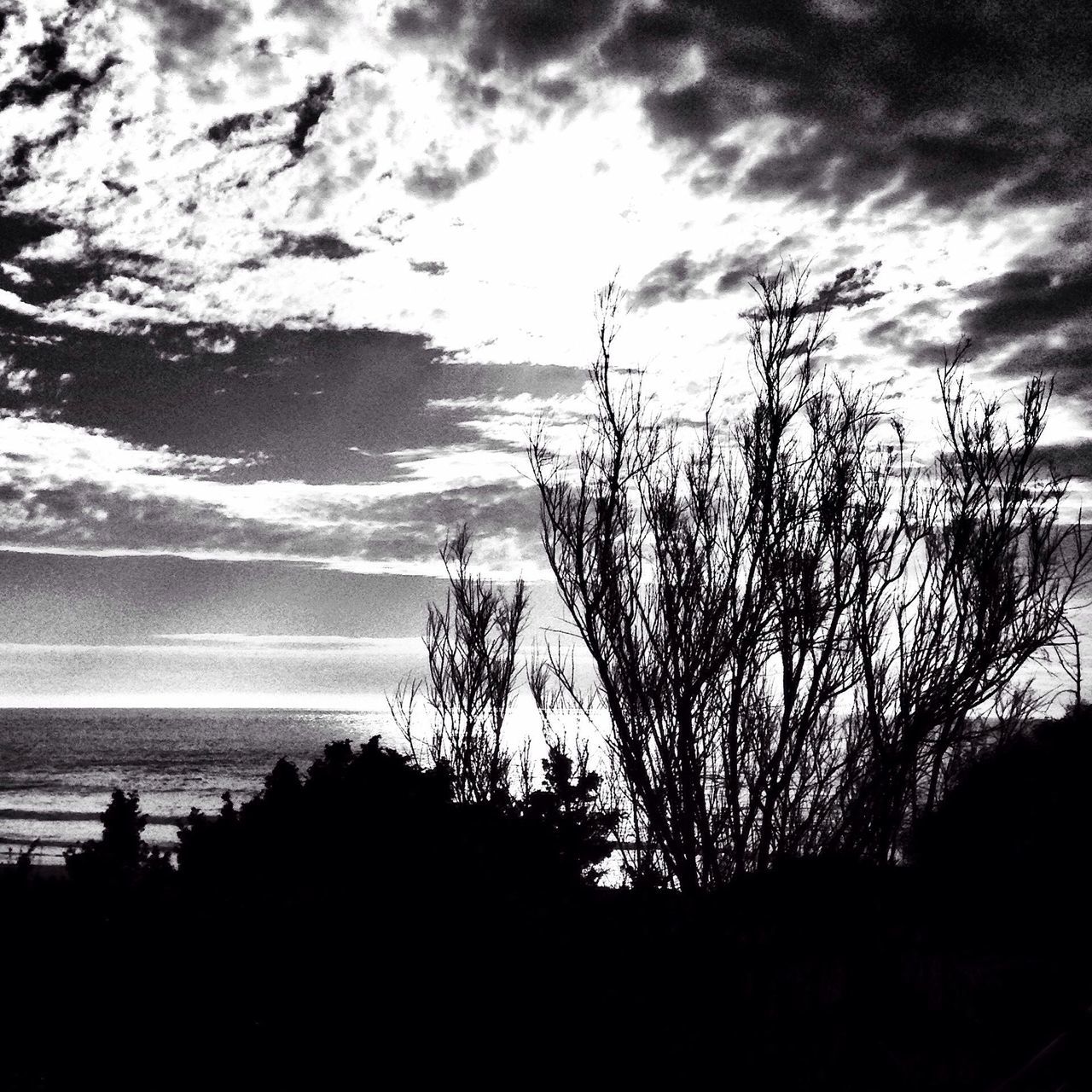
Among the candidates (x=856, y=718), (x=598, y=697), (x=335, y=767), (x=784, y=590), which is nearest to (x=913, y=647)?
(x=856, y=718)

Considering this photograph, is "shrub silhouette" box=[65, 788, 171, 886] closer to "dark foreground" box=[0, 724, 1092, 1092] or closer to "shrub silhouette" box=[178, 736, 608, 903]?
"dark foreground" box=[0, 724, 1092, 1092]

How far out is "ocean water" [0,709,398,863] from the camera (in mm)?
31156

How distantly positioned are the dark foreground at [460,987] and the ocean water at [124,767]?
4.27 metres

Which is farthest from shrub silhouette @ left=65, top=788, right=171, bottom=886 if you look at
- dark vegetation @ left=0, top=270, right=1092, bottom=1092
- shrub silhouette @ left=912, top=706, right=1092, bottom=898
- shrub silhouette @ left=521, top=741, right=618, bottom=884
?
shrub silhouette @ left=912, top=706, right=1092, bottom=898

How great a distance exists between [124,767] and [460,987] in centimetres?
5769

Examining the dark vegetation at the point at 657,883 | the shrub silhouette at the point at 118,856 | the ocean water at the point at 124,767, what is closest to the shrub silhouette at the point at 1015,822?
the dark vegetation at the point at 657,883

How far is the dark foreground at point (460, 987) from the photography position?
4324 millimetres

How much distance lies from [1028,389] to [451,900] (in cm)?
596

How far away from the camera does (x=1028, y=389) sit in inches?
257

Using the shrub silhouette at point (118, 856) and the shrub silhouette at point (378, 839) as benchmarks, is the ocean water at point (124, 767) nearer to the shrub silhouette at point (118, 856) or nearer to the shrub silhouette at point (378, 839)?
the shrub silhouette at point (118, 856)

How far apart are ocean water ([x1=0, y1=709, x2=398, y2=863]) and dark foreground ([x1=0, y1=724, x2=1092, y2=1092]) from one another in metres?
4.27

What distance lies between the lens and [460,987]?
468 centimetres

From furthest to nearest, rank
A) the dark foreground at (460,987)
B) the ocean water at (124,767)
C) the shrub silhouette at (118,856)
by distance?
the ocean water at (124,767) < the shrub silhouette at (118,856) < the dark foreground at (460,987)

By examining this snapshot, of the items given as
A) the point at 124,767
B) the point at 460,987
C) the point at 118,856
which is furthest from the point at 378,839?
the point at 124,767
